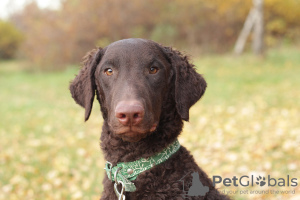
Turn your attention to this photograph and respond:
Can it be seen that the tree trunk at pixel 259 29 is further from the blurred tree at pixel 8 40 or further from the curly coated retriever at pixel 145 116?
the blurred tree at pixel 8 40

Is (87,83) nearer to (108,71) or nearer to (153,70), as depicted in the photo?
(108,71)

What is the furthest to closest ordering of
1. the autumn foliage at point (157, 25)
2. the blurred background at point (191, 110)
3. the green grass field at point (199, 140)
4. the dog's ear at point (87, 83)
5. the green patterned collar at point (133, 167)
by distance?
the autumn foliage at point (157, 25)
the blurred background at point (191, 110)
the green grass field at point (199, 140)
the dog's ear at point (87, 83)
the green patterned collar at point (133, 167)

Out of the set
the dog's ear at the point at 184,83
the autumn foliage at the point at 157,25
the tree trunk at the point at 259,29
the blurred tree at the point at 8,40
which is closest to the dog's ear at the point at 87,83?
the dog's ear at the point at 184,83

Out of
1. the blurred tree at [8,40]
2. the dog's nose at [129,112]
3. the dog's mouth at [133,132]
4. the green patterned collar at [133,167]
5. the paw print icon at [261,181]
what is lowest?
the green patterned collar at [133,167]

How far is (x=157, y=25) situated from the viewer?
1018 inches

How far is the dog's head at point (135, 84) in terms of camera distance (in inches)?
101

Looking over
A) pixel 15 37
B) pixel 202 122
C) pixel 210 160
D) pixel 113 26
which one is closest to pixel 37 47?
pixel 113 26

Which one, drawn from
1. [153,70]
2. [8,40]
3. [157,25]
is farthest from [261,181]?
[8,40]

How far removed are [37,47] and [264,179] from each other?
1019 inches

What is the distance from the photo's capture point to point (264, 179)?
16.4ft

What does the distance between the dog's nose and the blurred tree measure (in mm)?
42732

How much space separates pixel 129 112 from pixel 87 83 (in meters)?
0.88

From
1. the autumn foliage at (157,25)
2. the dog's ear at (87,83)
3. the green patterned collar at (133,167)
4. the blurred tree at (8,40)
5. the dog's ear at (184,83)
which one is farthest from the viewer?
the blurred tree at (8,40)

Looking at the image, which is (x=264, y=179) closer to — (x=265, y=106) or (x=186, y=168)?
(x=186, y=168)
